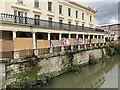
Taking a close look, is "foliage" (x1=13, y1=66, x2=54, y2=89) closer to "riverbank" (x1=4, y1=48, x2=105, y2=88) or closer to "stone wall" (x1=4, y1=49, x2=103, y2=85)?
"riverbank" (x1=4, y1=48, x2=105, y2=88)

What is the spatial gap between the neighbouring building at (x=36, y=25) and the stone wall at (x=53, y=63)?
1076 millimetres

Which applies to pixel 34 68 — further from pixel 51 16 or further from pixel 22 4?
pixel 51 16

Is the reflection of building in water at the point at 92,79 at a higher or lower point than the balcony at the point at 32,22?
lower

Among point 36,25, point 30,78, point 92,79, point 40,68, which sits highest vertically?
point 36,25

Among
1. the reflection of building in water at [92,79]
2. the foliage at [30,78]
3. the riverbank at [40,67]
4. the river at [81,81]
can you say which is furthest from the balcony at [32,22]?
the reflection of building in water at [92,79]

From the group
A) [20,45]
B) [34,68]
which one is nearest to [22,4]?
[20,45]

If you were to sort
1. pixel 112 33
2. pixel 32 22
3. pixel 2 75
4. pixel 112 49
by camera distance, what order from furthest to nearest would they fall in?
1. pixel 112 33
2. pixel 112 49
3. pixel 32 22
4. pixel 2 75

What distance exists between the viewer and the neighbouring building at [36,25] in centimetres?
1606

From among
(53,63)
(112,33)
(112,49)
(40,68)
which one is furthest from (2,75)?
(112,33)

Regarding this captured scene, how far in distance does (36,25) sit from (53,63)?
4387mm

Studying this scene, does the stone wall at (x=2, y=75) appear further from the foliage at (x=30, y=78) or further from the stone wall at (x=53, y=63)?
the foliage at (x=30, y=78)

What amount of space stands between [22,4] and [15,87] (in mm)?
11102

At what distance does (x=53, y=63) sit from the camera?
1794cm

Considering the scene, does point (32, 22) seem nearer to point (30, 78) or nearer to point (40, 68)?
point (40, 68)
